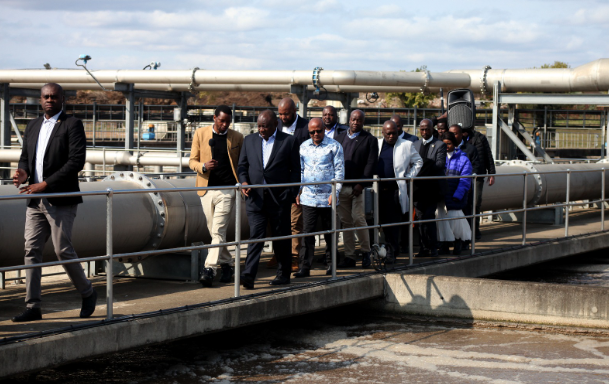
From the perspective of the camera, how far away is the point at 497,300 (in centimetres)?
789

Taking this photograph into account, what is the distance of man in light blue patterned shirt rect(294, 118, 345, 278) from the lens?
785 cm

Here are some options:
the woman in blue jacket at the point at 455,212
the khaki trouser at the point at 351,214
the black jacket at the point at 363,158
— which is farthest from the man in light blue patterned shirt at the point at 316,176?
the woman in blue jacket at the point at 455,212

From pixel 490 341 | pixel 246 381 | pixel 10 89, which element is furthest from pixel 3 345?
pixel 10 89

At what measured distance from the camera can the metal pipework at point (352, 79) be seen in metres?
20.5

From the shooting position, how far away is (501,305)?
7859 millimetres

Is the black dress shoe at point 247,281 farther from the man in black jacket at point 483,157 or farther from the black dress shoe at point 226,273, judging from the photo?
the man in black jacket at point 483,157

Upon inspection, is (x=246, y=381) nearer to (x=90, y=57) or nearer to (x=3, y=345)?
(x=3, y=345)

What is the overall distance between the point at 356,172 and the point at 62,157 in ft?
12.6

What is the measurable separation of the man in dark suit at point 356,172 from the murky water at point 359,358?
1.00m

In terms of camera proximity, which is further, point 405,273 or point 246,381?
point 405,273

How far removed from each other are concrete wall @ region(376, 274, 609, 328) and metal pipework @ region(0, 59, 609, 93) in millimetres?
13473

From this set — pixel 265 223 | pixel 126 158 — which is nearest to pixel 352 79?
pixel 126 158

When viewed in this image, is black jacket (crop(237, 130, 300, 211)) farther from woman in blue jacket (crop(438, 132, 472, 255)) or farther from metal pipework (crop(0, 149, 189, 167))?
metal pipework (crop(0, 149, 189, 167))

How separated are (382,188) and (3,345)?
17.1 ft
